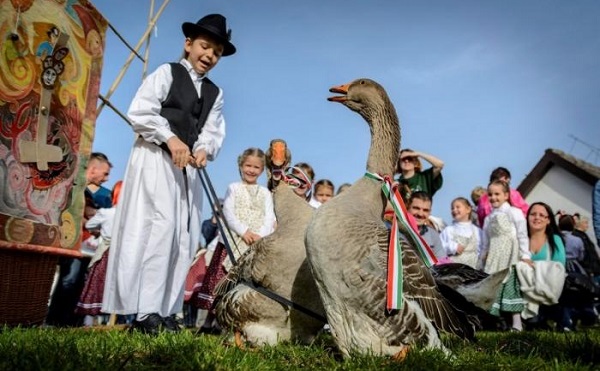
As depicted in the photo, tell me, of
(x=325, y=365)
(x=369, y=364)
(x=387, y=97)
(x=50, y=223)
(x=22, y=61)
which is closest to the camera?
(x=369, y=364)

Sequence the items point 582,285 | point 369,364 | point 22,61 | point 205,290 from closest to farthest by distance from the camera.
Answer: point 369,364, point 22,61, point 205,290, point 582,285

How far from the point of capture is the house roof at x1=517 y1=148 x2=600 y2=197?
23.5 m

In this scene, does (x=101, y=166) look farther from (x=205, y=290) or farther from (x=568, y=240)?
(x=568, y=240)

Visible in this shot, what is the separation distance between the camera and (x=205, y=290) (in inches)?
244

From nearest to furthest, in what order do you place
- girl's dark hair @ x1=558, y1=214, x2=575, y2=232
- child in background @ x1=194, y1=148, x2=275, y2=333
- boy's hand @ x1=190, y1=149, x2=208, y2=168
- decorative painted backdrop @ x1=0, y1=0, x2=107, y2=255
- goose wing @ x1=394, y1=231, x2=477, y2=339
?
goose wing @ x1=394, y1=231, x2=477, y2=339 < decorative painted backdrop @ x1=0, y1=0, x2=107, y2=255 < boy's hand @ x1=190, y1=149, x2=208, y2=168 < child in background @ x1=194, y1=148, x2=275, y2=333 < girl's dark hair @ x1=558, y1=214, x2=575, y2=232

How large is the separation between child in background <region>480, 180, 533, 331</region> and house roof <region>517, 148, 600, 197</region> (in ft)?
57.3

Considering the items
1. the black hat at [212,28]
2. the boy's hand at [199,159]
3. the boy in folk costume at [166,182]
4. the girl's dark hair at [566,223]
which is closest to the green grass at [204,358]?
the boy in folk costume at [166,182]

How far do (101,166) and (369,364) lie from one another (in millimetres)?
6342

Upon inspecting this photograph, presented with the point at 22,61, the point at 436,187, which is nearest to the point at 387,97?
the point at 22,61

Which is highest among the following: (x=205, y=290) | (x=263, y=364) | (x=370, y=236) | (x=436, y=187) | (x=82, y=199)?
(x=436, y=187)

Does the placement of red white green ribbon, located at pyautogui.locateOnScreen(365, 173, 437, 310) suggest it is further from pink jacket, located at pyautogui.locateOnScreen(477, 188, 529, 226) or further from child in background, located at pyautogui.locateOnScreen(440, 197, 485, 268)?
pink jacket, located at pyautogui.locateOnScreen(477, 188, 529, 226)

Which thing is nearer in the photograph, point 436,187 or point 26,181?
point 26,181

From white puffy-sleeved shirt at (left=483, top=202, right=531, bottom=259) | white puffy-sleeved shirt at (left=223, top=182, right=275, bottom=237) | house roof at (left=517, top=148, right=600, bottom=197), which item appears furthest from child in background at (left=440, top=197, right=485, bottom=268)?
house roof at (left=517, top=148, right=600, bottom=197)

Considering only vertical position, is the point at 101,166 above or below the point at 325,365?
above
